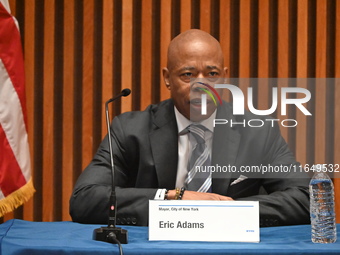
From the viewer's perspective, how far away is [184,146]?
237 cm

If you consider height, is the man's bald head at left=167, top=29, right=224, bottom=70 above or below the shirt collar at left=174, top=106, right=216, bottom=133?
above

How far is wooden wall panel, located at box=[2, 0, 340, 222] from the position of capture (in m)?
3.46

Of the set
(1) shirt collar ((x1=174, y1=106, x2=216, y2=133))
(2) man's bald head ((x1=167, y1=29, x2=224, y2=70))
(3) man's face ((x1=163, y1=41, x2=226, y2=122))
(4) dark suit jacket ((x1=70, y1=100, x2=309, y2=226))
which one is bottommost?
(4) dark suit jacket ((x1=70, y1=100, x2=309, y2=226))

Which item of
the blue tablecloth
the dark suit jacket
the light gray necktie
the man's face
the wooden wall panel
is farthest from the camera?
the wooden wall panel

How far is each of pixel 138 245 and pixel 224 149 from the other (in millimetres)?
884

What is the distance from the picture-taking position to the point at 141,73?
348cm

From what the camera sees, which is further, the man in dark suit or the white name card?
the man in dark suit

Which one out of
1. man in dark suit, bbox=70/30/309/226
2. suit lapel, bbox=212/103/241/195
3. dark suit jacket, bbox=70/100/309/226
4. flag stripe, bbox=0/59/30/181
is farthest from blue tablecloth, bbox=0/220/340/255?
flag stripe, bbox=0/59/30/181

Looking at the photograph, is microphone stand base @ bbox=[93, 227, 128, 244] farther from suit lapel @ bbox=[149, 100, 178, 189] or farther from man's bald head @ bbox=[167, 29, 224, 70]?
man's bald head @ bbox=[167, 29, 224, 70]

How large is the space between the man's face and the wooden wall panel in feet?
3.52

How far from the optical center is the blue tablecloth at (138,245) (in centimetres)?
134

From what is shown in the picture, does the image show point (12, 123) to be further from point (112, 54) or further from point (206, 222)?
point (206, 222)

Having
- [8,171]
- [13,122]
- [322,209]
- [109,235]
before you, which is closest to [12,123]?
[13,122]

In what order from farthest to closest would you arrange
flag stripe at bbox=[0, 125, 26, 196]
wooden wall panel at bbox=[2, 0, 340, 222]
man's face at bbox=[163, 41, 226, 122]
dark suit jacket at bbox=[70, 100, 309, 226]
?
wooden wall panel at bbox=[2, 0, 340, 222]
flag stripe at bbox=[0, 125, 26, 196]
man's face at bbox=[163, 41, 226, 122]
dark suit jacket at bbox=[70, 100, 309, 226]
